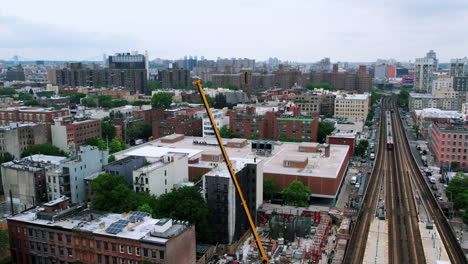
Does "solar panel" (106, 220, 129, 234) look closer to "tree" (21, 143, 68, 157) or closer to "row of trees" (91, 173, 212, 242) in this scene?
"row of trees" (91, 173, 212, 242)

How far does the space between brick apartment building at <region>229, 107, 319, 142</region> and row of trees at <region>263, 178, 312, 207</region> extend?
120 ft

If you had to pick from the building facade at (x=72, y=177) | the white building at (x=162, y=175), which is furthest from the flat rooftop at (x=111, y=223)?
the white building at (x=162, y=175)

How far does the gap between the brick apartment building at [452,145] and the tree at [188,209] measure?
55.6 metres

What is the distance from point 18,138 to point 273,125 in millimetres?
54309

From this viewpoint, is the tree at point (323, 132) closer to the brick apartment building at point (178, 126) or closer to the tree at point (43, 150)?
the brick apartment building at point (178, 126)

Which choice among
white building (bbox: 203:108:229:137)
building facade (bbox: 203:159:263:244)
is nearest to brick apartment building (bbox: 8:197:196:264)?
building facade (bbox: 203:159:263:244)

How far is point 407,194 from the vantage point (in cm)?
6581

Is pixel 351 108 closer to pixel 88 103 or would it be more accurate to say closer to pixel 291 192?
pixel 291 192

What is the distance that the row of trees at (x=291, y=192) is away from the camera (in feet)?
186

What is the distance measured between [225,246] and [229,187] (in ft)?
21.7

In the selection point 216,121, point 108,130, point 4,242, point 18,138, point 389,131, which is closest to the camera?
point 4,242

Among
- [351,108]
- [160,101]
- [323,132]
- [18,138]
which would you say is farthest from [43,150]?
[351,108]

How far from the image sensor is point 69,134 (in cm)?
8381

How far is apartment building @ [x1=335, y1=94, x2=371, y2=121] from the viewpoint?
13438cm
